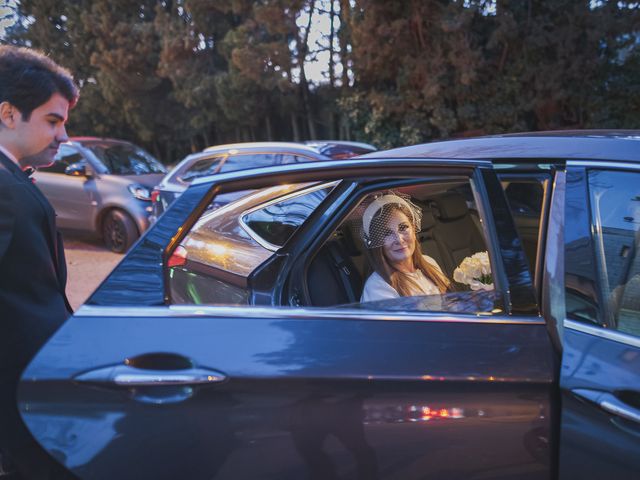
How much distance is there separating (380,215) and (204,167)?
5.36 metres

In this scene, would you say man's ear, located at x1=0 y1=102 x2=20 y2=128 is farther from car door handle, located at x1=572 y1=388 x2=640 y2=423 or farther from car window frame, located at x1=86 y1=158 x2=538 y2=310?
car door handle, located at x1=572 y1=388 x2=640 y2=423

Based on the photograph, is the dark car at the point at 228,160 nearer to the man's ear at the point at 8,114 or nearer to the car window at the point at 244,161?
the car window at the point at 244,161

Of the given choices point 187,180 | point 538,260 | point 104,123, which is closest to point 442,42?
point 187,180

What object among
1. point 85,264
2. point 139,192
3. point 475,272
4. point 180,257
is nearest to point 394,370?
point 475,272

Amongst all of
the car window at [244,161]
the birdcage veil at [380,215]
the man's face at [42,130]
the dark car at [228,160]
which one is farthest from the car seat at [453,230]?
the car window at [244,161]

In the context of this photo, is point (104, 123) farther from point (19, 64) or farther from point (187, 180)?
point (19, 64)

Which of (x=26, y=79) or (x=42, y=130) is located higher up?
(x=26, y=79)

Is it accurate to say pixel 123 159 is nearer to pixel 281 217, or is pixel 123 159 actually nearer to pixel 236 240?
pixel 236 240

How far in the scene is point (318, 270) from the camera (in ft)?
8.57

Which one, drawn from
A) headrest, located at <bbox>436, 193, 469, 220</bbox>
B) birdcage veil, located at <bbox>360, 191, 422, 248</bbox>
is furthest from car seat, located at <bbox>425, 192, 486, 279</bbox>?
birdcage veil, located at <bbox>360, 191, 422, 248</bbox>

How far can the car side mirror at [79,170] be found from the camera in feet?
26.4

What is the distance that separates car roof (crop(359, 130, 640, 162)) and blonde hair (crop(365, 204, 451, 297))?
1.38ft

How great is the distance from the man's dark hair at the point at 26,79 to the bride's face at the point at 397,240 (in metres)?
1.46

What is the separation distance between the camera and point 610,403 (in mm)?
1285
